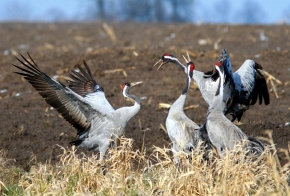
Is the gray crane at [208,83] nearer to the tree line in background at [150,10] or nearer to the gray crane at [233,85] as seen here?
the gray crane at [233,85]

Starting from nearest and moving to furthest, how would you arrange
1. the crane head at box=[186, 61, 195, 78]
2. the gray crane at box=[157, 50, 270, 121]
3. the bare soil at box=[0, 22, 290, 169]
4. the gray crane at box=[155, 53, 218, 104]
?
the crane head at box=[186, 61, 195, 78] → the gray crane at box=[157, 50, 270, 121] → the gray crane at box=[155, 53, 218, 104] → the bare soil at box=[0, 22, 290, 169]

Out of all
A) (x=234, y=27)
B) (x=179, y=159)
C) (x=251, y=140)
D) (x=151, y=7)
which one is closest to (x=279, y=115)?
(x=251, y=140)

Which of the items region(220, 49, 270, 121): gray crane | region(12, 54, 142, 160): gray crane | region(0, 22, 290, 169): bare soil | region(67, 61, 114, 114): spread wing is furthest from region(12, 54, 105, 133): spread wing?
region(220, 49, 270, 121): gray crane

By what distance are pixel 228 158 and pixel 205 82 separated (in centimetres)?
235

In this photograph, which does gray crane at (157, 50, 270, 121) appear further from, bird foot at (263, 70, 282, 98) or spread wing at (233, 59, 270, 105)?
bird foot at (263, 70, 282, 98)

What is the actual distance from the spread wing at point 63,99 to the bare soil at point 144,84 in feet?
2.08

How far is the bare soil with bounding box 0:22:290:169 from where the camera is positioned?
28.0ft

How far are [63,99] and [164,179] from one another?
1.94 m

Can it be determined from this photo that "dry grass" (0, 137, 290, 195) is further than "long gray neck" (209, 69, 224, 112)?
A: No

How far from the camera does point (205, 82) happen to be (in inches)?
324

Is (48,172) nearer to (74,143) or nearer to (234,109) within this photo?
(74,143)

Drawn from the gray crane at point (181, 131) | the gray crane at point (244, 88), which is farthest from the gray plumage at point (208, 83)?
the gray crane at point (181, 131)

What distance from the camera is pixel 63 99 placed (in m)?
7.46

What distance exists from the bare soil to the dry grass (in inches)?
53.4
